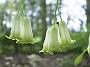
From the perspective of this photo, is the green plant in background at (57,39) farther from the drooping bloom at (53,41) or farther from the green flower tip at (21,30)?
the green flower tip at (21,30)

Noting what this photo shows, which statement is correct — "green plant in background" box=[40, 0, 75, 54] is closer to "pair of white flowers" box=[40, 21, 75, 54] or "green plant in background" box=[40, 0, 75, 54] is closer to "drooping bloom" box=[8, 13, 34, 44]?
"pair of white flowers" box=[40, 21, 75, 54]

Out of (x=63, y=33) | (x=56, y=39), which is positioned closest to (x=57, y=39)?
(x=56, y=39)

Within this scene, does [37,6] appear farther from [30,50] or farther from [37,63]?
[37,63]

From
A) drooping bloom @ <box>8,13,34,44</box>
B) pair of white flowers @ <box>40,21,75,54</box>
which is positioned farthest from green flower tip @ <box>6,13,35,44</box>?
pair of white flowers @ <box>40,21,75,54</box>

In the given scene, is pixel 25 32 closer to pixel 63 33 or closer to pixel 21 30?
pixel 21 30

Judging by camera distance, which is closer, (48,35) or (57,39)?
(57,39)

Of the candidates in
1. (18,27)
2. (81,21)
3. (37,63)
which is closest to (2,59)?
(37,63)
